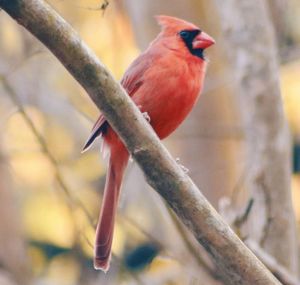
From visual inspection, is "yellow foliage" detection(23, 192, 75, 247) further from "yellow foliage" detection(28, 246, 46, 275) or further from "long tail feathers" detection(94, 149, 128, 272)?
"long tail feathers" detection(94, 149, 128, 272)

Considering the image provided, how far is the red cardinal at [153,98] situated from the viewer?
3.76 metres

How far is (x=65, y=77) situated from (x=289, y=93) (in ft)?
6.02

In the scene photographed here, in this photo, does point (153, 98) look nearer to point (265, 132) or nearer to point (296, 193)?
point (265, 132)

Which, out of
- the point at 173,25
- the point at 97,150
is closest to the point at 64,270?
the point at 97,150

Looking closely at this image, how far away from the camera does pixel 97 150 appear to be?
6973 mm

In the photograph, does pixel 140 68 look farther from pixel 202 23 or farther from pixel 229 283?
pixel 202 23

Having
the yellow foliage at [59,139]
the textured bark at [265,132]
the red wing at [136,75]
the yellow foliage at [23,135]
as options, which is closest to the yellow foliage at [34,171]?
the yellow foliage at [23,135]

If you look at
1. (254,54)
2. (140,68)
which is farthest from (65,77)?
(140,68)

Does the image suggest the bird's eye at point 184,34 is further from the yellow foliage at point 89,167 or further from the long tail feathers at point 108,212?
the yellow foliage at point 89,167

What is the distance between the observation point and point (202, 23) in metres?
6.43

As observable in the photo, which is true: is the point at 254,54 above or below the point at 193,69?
below

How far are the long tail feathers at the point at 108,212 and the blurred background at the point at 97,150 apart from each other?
1420 millimetres

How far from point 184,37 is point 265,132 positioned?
111cm

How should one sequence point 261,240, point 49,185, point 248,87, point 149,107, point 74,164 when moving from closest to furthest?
point 149,107 < point 261,240 < point 248,87 < point 74,164 < point 49,185
